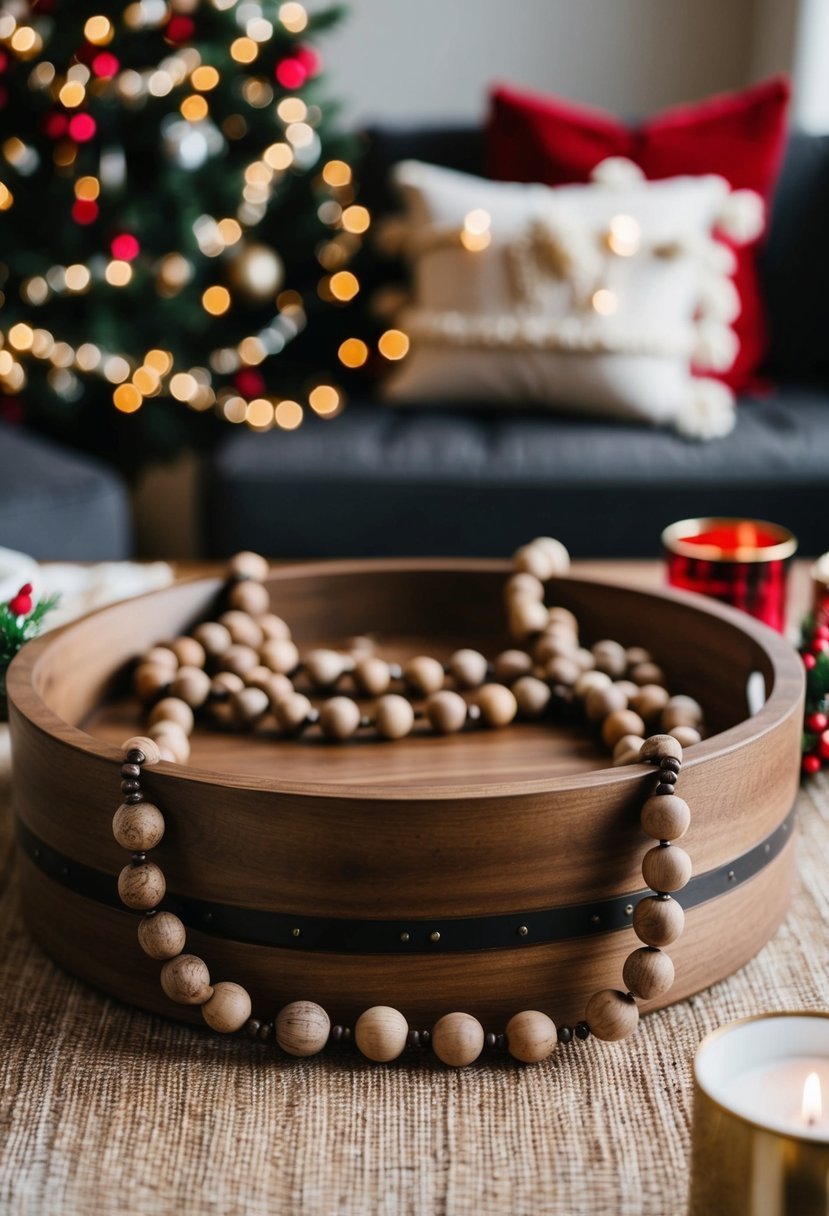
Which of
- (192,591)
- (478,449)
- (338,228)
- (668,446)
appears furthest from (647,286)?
(192,591)

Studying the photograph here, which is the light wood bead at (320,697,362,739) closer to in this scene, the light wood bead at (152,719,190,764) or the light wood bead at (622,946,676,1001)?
the light wood bead at (152,719,190,764)

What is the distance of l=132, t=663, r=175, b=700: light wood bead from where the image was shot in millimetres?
777

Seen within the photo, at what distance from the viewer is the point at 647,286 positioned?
1.88m

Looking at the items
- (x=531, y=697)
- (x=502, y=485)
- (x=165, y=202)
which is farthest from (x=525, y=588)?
(x=165, y=202)

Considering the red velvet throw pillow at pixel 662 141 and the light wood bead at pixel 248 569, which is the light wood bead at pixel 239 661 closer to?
the light wood bead at pixel 248 569

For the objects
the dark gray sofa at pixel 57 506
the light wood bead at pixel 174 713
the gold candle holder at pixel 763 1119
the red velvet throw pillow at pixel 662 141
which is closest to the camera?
the gold candle holder at pixel 763 1119

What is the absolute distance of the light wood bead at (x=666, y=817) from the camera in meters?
0.49

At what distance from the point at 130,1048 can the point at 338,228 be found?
6.50 feet

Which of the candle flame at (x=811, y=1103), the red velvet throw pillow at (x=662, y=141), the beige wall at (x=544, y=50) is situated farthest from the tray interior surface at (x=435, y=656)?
the beige wall at (x=544, y=50)

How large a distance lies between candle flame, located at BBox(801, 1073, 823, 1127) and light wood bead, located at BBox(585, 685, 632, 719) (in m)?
0.34

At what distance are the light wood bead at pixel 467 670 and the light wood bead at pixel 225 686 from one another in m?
0.15

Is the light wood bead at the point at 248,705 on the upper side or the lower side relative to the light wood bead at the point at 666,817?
lower

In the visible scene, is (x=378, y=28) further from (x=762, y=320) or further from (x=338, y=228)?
(x=762, y=320)

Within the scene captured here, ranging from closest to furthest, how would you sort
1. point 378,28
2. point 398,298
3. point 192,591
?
1. point 192,591
2. point 398,298
3. point 378,28
